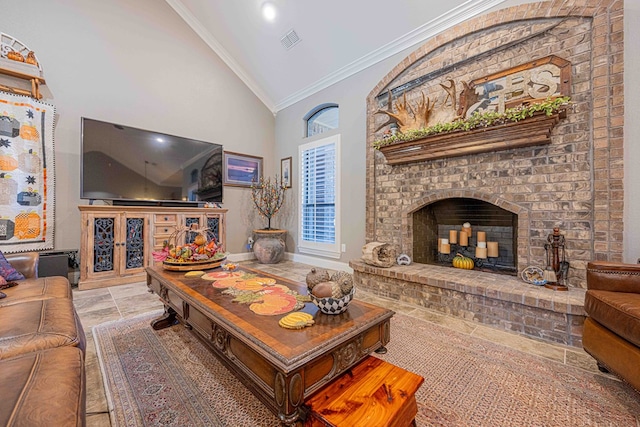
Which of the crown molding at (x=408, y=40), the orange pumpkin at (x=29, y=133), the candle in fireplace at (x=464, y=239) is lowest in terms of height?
the candle in fireplace at (x=464, y=239)

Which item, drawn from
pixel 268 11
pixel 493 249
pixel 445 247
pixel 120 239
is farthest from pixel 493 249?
pixel 120 239

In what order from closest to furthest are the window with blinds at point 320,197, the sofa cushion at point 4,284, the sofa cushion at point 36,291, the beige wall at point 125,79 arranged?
the sofa cushion at point 36,291, the sofa cushion at point 4,284, the beige wall at point 125,79, the window with blinds at point 320,197

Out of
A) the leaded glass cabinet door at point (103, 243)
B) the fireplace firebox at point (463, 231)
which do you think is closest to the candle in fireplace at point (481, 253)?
the fireplace firebox at point (463, 231)

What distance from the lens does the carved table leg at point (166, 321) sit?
2.08 metres

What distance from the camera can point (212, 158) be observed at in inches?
176

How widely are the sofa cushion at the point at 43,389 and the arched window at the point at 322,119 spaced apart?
414 centimetres

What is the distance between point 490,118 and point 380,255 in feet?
5.89

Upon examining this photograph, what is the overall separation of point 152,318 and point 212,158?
113 inches

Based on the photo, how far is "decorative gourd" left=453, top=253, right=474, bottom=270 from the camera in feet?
9.78

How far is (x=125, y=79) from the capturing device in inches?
149

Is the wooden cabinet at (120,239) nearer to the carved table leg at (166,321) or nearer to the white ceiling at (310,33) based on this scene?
the carved table leg at (166,321)

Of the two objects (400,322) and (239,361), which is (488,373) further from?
(239,361)

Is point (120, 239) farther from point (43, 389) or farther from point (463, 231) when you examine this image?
point (463, 231)

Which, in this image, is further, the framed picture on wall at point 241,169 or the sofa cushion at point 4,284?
the framed picture on wall at point 241,169
